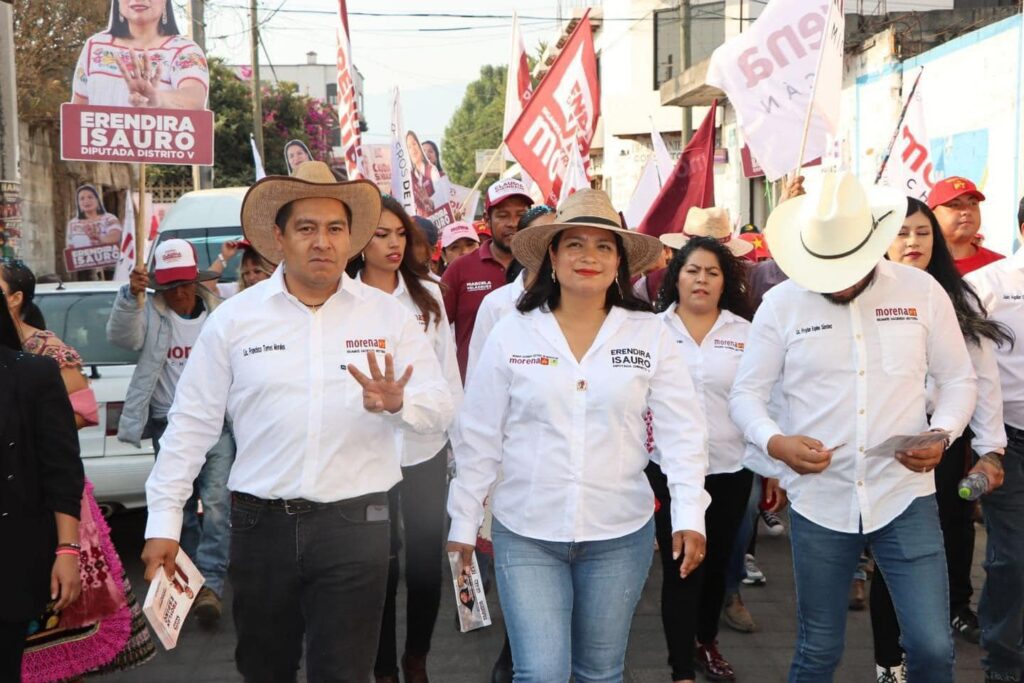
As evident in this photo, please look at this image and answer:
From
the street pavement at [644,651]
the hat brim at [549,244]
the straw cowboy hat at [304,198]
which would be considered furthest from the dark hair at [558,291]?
the street pavement at [644,651]

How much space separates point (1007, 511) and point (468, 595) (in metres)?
2.34

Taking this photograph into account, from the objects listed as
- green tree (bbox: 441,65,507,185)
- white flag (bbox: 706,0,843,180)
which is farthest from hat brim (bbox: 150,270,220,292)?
green tree (bbox: 441,65,507,185)

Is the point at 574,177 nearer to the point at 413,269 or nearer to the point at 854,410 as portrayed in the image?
the point at 413,269

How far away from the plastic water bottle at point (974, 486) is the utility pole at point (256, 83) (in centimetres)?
2687

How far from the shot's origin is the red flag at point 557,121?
995 cm

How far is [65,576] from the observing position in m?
3.66

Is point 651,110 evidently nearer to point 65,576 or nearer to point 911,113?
point 911,113

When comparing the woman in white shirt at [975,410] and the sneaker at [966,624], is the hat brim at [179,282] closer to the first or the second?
the woman in white shirt at [975,410]

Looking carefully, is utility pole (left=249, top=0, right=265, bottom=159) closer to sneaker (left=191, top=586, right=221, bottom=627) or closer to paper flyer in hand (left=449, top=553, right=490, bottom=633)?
sneaker (left=191, top=586, right=221, bottom=627)

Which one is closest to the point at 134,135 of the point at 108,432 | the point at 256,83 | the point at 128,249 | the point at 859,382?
the point at 128,249

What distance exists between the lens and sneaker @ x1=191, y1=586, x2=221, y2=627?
6.07m

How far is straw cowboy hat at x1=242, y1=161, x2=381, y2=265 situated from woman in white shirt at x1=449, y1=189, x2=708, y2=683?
0.67 meters

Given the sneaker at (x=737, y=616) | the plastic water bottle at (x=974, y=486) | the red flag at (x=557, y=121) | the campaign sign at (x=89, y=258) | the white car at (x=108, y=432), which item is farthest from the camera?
the campaign sign at (x=89, y=258)

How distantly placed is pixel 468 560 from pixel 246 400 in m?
0.88
